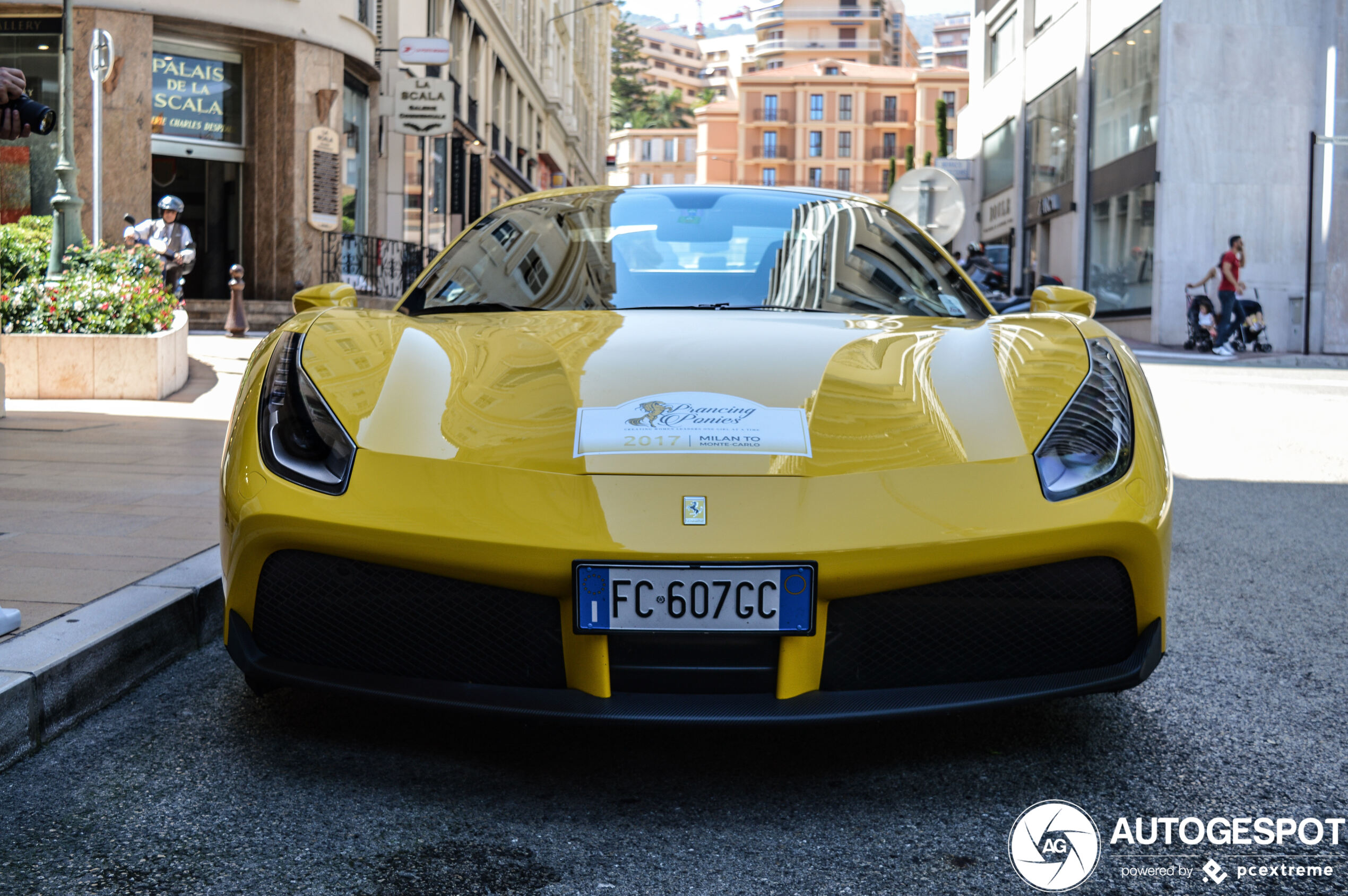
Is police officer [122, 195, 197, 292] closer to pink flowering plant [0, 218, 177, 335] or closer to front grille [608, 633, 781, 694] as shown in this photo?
pink flowering plant [0, 218, 177, 335]

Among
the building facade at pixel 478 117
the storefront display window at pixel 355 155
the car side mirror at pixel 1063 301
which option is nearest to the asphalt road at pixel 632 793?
the car side mirror at pixel 1063 301

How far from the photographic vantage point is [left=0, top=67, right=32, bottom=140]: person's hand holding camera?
3145mm

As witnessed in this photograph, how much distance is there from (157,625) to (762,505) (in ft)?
5.81

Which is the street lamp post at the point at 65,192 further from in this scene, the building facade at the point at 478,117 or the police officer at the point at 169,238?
the building facade at the point at 478,117

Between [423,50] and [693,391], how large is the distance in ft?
61.5

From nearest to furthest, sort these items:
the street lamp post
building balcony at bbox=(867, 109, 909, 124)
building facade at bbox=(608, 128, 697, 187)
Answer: the street lamp post
building balcony at bbox=(867, 109, 909, 124)
building facade at bbox=(608, 128, 697, 187)

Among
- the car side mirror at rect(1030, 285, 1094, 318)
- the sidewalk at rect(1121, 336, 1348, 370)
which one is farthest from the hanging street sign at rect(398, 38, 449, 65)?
the car side mirror at rect(1030, 285, 1094, 318)

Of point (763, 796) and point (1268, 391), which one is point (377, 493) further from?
point (1268, 391)

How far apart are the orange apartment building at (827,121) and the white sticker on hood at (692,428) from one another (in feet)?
312

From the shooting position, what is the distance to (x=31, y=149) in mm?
18312

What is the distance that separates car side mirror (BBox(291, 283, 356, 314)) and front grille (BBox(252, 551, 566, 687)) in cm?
112

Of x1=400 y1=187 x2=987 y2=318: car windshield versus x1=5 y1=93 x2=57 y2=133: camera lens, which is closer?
x1=5 y1=93 x2=57 y2=133: camera lens

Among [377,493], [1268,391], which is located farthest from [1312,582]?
[1268,391]

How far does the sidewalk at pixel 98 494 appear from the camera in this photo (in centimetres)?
360
